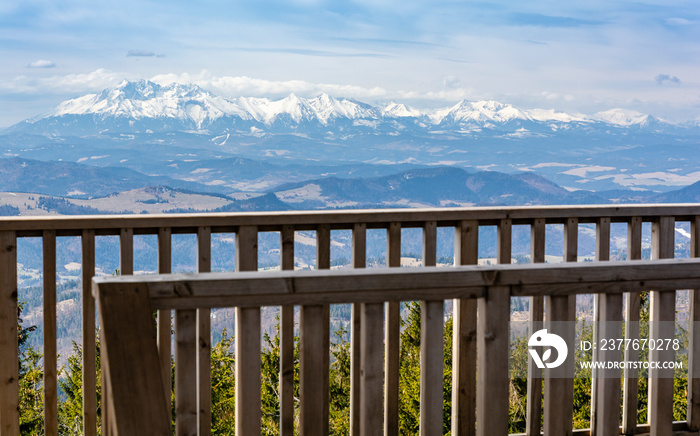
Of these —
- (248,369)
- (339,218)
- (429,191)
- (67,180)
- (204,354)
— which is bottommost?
(429,191)

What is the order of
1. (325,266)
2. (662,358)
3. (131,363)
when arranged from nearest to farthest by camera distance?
(131,363)
(662,358)
(325,266)

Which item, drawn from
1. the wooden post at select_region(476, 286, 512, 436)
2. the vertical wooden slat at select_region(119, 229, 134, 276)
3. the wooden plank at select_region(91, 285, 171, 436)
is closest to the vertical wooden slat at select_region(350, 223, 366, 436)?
the vertical wooden slat at select_region(119, 229, 134, 276)

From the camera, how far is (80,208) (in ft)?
231

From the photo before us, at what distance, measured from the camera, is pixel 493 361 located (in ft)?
4.66

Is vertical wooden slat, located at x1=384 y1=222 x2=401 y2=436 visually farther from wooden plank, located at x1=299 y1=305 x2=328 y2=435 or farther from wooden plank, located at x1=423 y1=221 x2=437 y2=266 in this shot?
wooden plank, located at x1=299 y1=305 x2=328 y2=435

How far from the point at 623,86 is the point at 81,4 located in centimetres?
13335

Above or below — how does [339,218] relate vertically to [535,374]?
above

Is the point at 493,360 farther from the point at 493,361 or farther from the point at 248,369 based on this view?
the point at 248,369

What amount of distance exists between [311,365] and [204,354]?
1.13 m

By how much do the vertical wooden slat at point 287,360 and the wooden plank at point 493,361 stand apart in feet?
3.67

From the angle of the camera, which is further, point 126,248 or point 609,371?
point 126,248

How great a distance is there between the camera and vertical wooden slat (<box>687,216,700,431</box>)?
1.93m

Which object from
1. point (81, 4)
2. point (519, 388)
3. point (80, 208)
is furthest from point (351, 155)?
point (519, 388)

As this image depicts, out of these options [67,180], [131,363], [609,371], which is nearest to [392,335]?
[609,371]
